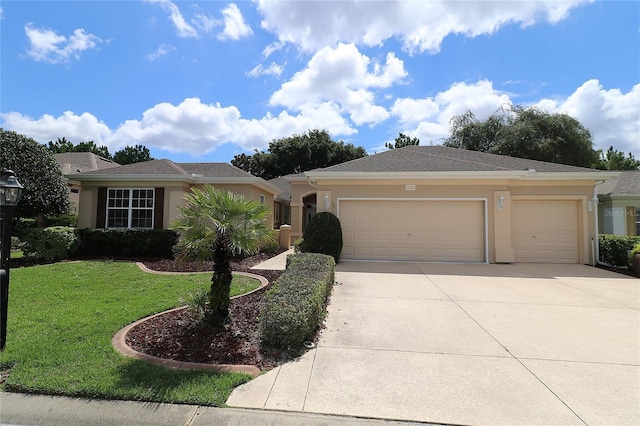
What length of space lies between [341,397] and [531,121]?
1110 inches

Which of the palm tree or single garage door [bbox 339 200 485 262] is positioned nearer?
the palm tree

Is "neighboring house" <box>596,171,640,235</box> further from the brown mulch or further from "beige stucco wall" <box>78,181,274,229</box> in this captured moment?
"beige stucco wall" <box>78,181,274,229</box>

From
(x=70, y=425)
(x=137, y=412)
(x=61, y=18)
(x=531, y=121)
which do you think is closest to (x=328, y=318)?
(x=137, y=412)

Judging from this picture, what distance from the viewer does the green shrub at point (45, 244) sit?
10.5 meters

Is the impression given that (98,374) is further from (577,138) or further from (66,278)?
(577,138)

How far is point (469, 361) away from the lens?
12.3ft

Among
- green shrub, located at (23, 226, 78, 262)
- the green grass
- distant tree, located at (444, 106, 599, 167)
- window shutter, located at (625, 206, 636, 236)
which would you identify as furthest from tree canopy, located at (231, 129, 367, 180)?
the green grass

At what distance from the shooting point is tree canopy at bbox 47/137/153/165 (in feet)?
135

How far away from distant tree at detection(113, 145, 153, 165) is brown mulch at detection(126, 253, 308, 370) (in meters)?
47.5

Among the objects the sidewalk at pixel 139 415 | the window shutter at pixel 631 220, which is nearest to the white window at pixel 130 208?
the sidewalk at pixel 139 415

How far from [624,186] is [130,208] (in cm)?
2391

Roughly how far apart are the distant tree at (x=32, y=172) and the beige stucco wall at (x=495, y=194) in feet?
34.9

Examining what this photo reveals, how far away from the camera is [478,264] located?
431 inches

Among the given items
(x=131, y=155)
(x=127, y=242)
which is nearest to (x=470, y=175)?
(x=127, y=242)
